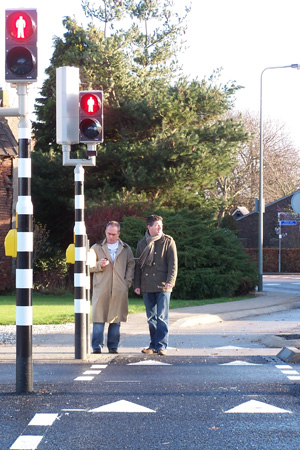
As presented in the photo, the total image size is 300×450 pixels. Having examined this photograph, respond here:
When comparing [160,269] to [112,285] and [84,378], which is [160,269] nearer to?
[112,285]

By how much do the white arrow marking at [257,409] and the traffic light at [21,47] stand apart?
344 centimetres

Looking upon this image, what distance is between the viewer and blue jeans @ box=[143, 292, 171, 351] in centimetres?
1016

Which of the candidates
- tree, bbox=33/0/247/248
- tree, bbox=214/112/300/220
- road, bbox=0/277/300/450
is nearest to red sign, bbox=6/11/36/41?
road, bbox=0/277/300/450

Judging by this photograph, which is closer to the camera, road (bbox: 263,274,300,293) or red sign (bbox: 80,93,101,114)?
red sign (bbox: 80,93,101,114)

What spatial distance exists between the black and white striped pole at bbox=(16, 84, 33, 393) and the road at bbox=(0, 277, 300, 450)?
9.9 inches

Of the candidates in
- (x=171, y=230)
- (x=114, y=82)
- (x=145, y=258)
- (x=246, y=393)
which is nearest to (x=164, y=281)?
(x=145, y=258)

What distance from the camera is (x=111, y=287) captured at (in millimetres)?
10375

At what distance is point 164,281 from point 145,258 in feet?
1.35

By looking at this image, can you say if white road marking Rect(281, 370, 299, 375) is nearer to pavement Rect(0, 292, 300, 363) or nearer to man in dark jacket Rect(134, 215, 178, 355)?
pavement Rect(0, 292, 300, 363)

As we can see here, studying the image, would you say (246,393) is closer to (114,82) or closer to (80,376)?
(80,376)

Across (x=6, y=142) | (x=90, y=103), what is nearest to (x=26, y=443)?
(x=90, y=103)

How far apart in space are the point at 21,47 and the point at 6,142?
17.8 m

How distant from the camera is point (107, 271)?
34.2ft

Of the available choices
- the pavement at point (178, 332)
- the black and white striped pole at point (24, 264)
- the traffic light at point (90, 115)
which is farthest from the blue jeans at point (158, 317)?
the black and white striped pole at point (24, 264)
